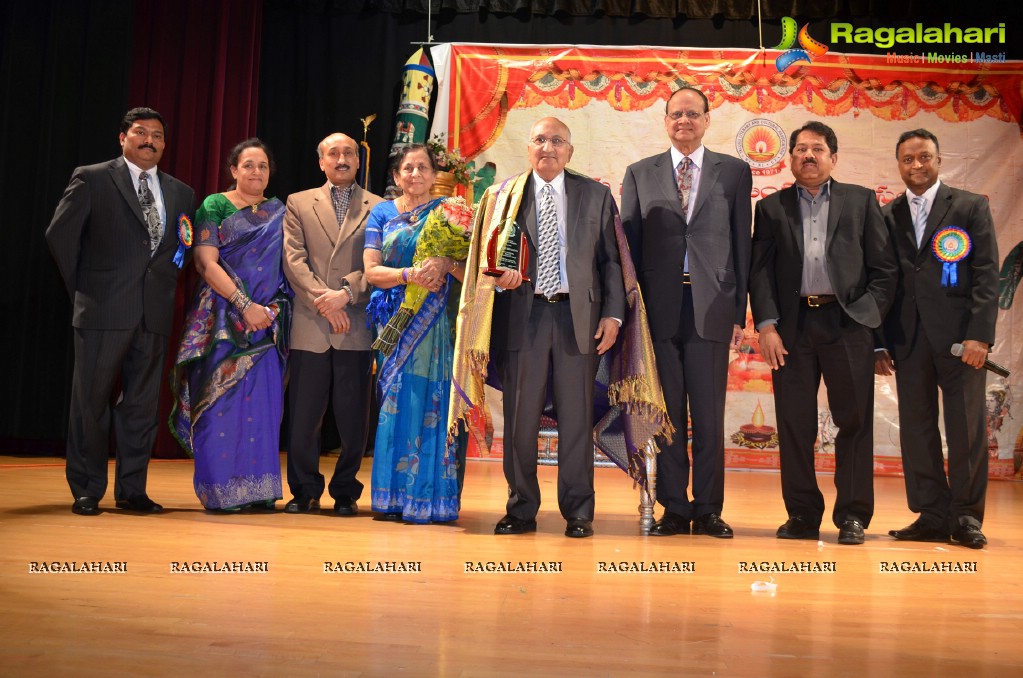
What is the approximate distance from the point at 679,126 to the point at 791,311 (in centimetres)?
83

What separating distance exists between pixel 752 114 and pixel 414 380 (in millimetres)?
4074

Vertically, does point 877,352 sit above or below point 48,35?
below

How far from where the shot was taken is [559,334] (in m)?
3.38

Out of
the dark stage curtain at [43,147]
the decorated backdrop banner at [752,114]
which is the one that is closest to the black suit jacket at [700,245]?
the decorated backdrop banner at [752,114]

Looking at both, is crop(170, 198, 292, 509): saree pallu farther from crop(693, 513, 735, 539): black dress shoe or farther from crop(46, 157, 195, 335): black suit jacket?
crop(693, 513, 735, 539): black dress shoe

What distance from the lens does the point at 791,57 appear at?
21.5ft

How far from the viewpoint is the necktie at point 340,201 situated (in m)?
3.86

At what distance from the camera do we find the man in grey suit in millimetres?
3740

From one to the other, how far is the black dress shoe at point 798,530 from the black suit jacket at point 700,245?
735 mm

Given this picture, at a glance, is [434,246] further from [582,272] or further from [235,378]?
[235,378]

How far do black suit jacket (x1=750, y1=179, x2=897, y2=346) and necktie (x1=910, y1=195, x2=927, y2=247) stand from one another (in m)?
0.14

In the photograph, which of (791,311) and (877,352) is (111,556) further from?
(877,352)

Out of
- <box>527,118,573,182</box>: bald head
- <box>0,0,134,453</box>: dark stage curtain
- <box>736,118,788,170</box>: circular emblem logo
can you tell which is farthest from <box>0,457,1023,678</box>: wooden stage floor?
<box>736,118,788,170</box>: circular emblem logo

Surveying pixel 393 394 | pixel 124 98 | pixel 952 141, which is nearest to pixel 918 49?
pixel 952 141
